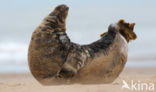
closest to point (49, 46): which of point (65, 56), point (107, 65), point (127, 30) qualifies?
point (65, 56)

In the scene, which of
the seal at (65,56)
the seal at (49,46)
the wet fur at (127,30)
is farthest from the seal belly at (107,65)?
the seal at (49,46)

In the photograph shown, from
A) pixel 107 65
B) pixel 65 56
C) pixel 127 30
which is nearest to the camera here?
pixel 65 56

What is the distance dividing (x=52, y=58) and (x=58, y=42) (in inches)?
14.7

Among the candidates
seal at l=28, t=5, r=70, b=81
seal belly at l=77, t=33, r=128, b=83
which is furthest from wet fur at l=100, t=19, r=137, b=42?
seal at l=28, t=5, r=70, b=81

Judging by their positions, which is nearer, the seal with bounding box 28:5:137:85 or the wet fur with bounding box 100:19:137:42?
the seal with bounding box 28:5:137:85

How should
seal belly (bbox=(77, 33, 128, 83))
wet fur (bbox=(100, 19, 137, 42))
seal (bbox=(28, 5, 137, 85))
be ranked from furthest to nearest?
wet fur (bbox=(100, 19, 137, 42))
seal belly (bbox=(77, 33, 128, 83))
seal (bbox=(28, 5, 137, 85))

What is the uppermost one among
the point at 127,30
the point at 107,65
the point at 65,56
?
the point at 127,30

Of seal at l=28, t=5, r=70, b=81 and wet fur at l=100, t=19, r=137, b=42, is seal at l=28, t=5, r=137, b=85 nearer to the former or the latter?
seal at l=28, t=5, r=70, b=81

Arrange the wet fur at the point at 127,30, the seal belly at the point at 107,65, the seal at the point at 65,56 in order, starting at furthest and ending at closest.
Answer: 1. the wet fur at the point at 127,30
2. the seal belly at the point at 107,65
3. the seal at the point at 65,56

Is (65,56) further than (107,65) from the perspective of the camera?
No

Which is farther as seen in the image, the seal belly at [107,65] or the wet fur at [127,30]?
the wet fur at [127,30]

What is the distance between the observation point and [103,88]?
10.1 meters

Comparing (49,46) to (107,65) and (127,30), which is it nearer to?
(107,65)

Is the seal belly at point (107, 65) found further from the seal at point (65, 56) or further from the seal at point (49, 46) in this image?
the seal at point (49, 46)
